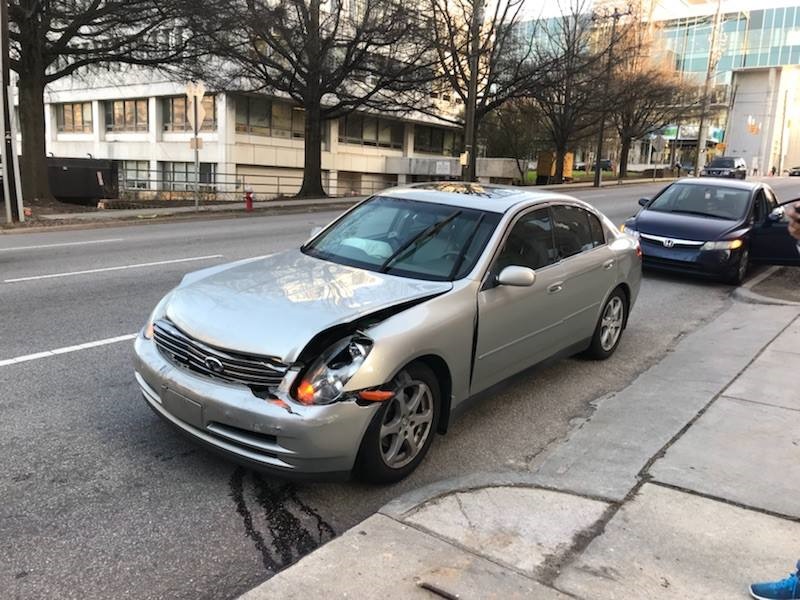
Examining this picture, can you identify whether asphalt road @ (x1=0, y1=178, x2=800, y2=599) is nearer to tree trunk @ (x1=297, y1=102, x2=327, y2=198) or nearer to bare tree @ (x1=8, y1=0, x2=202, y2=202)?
bare tree @ (x1=8, y1=0, x2=202, y2=202)

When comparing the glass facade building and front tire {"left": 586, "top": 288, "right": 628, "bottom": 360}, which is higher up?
the glass facade building

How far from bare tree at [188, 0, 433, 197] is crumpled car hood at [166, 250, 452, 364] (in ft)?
55.6

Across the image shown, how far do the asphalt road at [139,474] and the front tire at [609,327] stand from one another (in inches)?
6.0

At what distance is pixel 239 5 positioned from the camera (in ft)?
64.6

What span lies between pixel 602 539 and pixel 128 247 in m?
11.2

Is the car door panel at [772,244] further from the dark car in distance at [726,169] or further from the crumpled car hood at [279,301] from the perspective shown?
the dark car in distance at [726,169]

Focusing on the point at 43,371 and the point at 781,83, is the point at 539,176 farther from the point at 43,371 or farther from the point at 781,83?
the point at 781,83

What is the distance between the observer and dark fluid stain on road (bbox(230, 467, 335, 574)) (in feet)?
10.4

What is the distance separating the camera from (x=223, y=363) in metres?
3.50

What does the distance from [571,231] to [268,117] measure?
35.5m

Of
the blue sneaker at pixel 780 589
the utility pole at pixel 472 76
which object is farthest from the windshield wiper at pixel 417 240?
the utility pole at pixel 472 76

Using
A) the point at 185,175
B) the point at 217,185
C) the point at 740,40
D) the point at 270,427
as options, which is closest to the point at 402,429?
the point at 270,427

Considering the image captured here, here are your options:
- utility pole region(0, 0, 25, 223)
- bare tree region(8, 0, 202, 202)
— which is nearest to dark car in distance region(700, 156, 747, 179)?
bare tree region(8, 0, 202, 202)

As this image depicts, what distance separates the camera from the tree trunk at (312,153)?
26138mm
